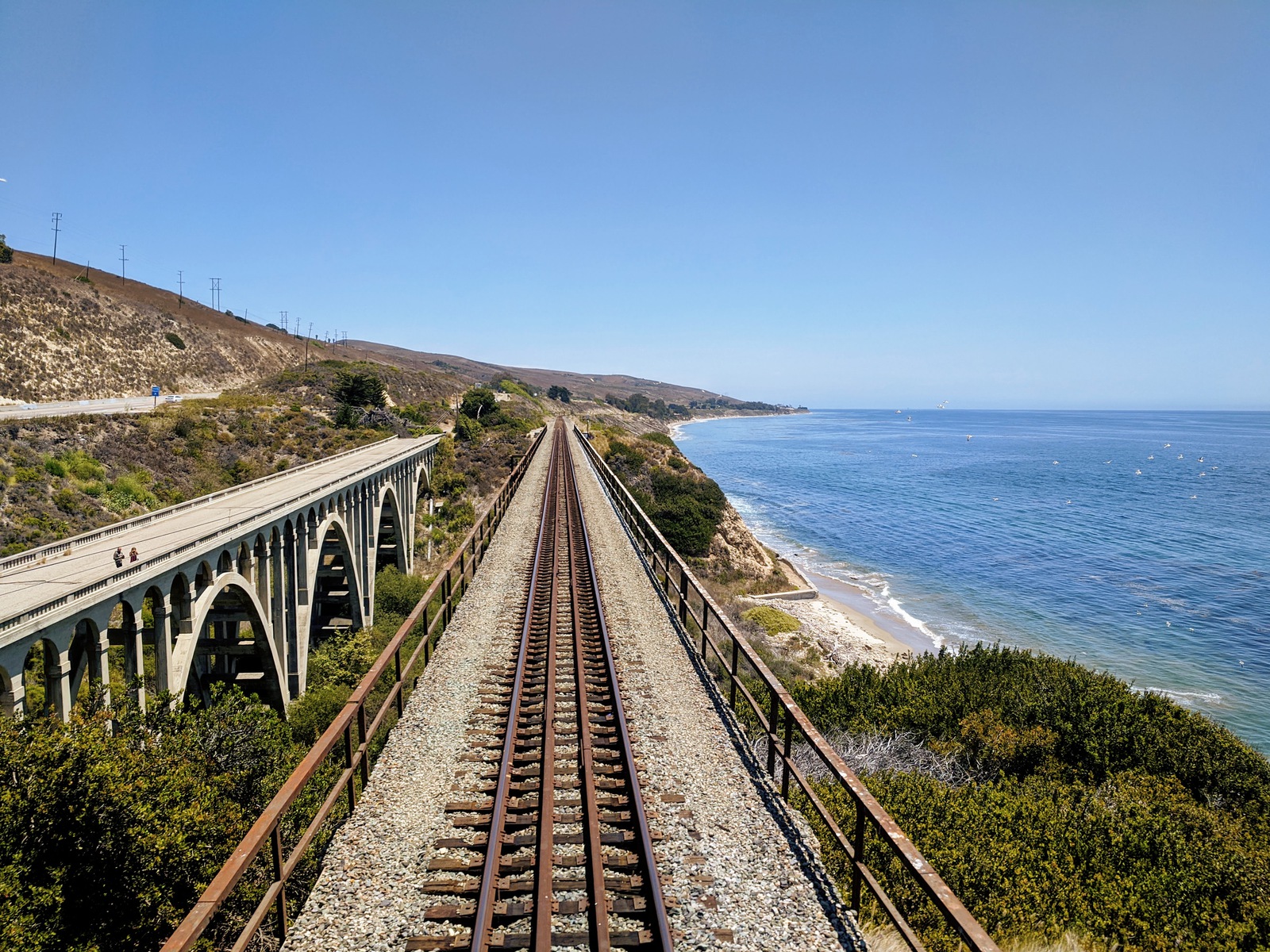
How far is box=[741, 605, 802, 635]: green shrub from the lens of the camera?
87.9ft

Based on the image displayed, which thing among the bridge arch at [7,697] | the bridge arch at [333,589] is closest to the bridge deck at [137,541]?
the bridge arch at [7,697]

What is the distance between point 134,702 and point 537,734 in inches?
230

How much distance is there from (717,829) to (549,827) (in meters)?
1.64

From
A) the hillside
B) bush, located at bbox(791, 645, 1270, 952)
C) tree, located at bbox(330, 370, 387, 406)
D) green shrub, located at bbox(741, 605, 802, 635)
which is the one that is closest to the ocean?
green shrub, located at bbox(741, 605, 802, 635)

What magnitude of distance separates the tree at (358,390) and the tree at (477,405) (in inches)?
567

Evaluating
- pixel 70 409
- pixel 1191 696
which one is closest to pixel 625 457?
pixel 70 409

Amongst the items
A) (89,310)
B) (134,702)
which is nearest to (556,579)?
(134,702)

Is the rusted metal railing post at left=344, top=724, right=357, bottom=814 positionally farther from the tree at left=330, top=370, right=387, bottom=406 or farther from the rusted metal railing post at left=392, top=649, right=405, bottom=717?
the tree at left=330, top=370, right=387, bottom=406

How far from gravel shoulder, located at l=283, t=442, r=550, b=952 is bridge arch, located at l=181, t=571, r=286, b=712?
558 centimetres

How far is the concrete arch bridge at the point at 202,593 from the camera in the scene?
30.0ft

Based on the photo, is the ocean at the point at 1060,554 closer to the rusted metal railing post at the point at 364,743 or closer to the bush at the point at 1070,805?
the bush at the point at 1070,805

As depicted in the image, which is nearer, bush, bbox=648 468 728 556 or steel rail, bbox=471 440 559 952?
steel rail, bbox=471 440 559 952

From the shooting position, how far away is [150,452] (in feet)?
96.3

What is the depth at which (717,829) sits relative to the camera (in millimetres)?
6574
